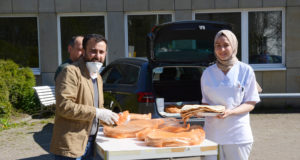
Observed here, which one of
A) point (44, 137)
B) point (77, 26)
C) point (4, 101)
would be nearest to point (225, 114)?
point (44, 137)

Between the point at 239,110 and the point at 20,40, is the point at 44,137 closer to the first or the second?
the point at 20,40

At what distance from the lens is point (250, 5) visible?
11234mm

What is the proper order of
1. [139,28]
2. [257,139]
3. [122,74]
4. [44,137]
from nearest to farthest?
[122,74]
[257,139]
[44,137]
[139,28]

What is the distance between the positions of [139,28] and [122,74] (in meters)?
5.01

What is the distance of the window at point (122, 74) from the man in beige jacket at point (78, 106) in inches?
122

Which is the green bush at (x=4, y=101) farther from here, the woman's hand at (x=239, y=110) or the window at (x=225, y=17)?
the woman's hand at (x=239, y=110)

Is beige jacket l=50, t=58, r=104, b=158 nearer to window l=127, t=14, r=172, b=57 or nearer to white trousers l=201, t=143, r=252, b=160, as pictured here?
white trousers l=201, t=143, r=252, b=160

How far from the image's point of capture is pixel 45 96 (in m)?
10.3

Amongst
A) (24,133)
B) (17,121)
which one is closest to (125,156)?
(24,133)

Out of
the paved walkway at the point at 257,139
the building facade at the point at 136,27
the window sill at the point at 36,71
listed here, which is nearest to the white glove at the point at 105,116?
the paved walkway at the point at 257,139

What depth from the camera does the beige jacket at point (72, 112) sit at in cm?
278

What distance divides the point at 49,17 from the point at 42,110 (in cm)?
305

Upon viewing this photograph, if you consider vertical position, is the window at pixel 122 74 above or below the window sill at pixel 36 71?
above

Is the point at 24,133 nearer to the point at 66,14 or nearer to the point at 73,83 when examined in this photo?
the point at 66,14
